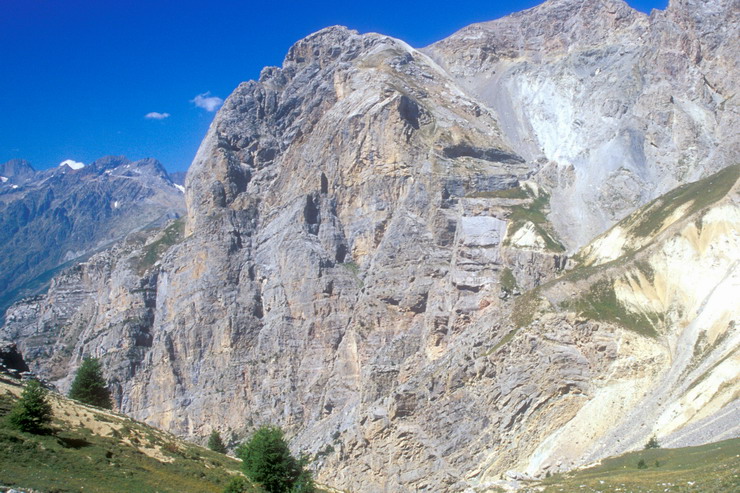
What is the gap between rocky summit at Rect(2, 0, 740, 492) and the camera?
85688 mm

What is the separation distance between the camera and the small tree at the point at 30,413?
3834 centimetres

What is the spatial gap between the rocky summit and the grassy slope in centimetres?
2613

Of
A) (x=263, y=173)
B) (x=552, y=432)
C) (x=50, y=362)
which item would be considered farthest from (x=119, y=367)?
(x=552, y=432)

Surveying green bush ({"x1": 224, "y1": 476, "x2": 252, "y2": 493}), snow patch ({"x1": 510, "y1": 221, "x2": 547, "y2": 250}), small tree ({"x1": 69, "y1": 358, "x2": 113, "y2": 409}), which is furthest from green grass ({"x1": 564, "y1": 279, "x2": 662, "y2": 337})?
green bush ({"x1": 224, "y1": 476, "x2": 252, "y2": 493})

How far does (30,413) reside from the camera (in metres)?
38.8

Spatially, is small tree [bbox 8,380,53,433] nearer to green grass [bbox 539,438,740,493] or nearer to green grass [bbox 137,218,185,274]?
green grass [bbox 539,438,740,493]

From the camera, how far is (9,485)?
97.3 ft

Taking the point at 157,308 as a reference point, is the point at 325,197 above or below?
above

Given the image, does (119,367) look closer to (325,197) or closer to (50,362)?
(50,362)

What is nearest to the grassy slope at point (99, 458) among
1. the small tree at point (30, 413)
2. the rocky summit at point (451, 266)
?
the small tree at point (30, 413)

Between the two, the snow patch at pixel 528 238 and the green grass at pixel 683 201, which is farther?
the snow patch at pixel 528 238

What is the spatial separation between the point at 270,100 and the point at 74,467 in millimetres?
160700

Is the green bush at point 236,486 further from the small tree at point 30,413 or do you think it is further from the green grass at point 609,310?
the green grass at point 609,310

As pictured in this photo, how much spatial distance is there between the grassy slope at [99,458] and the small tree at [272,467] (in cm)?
207
